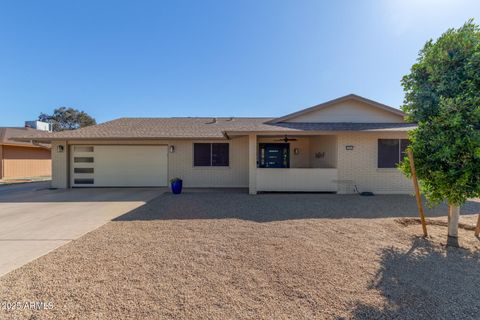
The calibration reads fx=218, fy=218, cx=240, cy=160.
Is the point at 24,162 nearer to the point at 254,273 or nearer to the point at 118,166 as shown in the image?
the point at 118,166

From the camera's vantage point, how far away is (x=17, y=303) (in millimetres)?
2361

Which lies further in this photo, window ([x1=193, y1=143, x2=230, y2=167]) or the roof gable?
window ([x1=193, y1=143, x2=230, y2=167])

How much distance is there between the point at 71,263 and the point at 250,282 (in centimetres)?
267

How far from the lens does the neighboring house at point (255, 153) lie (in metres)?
8.95

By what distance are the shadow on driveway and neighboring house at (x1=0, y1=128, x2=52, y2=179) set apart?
49.5 ft

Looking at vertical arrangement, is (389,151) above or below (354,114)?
below

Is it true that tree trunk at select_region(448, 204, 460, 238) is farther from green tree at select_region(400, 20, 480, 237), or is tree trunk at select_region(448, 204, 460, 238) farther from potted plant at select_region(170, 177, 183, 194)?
potted plant at select_region(170, 177, 183, 194)

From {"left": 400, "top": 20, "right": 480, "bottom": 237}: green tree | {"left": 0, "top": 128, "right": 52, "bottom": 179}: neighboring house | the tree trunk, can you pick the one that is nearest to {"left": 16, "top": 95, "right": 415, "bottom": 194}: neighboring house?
{"left": 400, "top": 20, "right": 480, "bottom": 237}: green tree

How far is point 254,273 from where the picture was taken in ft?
9.71

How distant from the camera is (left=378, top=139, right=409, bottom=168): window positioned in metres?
9.02

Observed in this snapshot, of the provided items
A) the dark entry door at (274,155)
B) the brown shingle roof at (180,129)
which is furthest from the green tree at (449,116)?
the dark entry door at (274,155)

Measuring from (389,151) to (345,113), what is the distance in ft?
8.03

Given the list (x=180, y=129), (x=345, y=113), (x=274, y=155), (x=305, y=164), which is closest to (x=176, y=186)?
(x=180, y=129)

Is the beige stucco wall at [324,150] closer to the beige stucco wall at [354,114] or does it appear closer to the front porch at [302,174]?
the front porch at [302,174]
